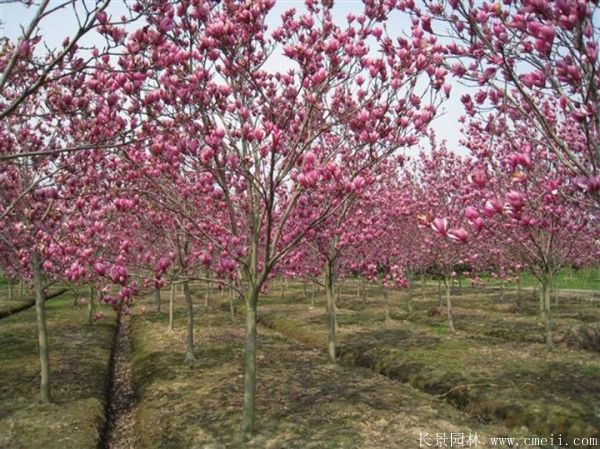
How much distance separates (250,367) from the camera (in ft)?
30.4

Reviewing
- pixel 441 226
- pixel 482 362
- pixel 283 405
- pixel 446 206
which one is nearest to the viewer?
pixel 441 226

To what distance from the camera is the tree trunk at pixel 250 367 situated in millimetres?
9273

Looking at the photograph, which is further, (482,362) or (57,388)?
(482,362)

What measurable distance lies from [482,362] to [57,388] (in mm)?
12697

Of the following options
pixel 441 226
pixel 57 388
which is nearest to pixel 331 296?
pixel 57 388

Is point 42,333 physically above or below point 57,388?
above

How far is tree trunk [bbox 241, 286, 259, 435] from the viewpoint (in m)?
9.27

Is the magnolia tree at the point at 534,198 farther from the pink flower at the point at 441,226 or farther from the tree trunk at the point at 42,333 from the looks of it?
the tree trunk at the point at 42,333

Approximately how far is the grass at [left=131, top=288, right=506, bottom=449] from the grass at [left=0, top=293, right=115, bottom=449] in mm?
1178

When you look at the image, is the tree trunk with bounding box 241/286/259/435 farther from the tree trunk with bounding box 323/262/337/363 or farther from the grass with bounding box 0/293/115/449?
the tree trunk with bounding box 323/262/337/363

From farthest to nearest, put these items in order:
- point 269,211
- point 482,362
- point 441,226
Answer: point 482,362, point 269,211, point 441,226

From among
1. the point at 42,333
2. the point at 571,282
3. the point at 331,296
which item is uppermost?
the point at 331,296

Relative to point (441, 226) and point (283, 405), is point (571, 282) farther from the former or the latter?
point (441, 226)

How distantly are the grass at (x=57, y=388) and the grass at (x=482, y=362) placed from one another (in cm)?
848
